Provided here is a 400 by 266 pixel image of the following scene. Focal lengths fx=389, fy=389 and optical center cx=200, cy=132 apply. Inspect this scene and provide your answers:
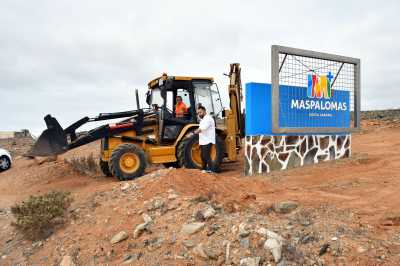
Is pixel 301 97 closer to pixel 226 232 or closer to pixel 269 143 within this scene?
pixel 269 143

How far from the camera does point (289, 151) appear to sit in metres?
10.7

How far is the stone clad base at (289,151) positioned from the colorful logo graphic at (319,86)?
1.20m

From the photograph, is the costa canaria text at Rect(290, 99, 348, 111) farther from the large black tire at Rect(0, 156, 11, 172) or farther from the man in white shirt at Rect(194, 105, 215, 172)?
the large black tire at Rect(0, 156, 11, 172)

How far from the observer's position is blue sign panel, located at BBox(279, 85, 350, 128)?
34.4 feet

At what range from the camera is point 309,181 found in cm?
873

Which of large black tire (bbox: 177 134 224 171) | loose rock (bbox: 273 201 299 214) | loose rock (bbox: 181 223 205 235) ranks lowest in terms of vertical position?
loose rock (bbox: 181 223 205 235)

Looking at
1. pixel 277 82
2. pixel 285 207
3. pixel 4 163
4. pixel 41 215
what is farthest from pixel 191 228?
pixel 4 163

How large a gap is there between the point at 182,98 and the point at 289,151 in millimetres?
3414

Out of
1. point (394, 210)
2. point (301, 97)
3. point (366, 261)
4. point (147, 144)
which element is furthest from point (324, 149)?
point (366, 261)

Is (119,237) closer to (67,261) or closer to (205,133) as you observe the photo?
(67,261)

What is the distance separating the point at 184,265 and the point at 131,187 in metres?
3.06

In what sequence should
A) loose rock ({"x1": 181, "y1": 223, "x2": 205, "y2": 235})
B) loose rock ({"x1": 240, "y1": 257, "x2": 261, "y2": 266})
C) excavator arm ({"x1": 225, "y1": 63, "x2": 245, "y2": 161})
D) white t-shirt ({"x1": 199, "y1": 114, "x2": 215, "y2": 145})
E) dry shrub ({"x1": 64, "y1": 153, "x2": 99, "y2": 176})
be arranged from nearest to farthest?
loose rock ({"x1": 240, "y1": 257, "x2": 261, "y2": 266})
loose rock ({"x1": 181, "y1": 223, "x2": 205, "y2": 235})
white t-shirt ({"x1": 199, "y1": 114, "x2": 215, "y2": 145})
excavator arm ({"x1": 225, "y1": 63, "x2": 245, "y2": 161})
dry shrub ({"x1": 64, "y1": 153, "x2": 99, "y2": 176})

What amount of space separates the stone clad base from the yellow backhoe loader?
1329 mm

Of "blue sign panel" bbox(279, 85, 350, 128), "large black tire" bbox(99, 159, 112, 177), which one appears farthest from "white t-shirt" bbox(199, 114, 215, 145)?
"large black tire" bbox(99, 159, 112, 177)
